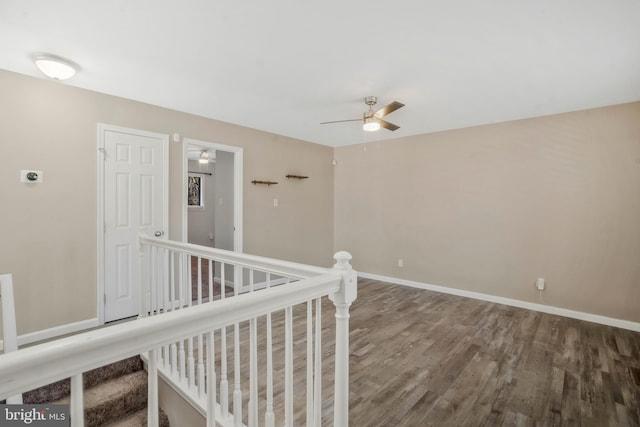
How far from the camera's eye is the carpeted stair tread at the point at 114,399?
2236 millimetres

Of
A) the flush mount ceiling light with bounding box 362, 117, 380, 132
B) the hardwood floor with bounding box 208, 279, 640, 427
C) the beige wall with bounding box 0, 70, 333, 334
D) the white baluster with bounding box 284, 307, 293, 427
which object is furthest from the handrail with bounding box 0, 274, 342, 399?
the beige wall with bounding box 0, 70, 333, 334

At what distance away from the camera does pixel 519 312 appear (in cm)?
371

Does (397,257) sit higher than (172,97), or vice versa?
(172,97)

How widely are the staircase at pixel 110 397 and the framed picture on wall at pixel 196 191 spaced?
5134mm

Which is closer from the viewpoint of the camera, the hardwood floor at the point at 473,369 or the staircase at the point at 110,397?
the hardwood floor at the point at 473,369

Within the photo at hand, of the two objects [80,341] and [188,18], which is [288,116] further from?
[80,341]

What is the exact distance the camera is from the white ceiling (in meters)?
1.89

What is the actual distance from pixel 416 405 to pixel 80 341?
206cm

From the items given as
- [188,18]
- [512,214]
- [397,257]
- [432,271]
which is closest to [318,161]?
[397,257]

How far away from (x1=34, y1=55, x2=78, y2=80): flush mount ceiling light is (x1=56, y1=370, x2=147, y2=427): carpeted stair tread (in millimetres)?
2609

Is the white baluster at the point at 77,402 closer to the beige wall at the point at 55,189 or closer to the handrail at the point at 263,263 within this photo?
the handrail at the point at 263,263

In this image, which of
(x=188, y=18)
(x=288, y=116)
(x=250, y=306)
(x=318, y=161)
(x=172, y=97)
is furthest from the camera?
(x=318, y=161)

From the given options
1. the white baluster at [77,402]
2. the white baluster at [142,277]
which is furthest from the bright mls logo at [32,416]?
the white baluster at [142,277]

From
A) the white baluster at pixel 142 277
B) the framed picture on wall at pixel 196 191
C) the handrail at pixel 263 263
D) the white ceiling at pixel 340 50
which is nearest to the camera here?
the handrail at pixel 263 263
